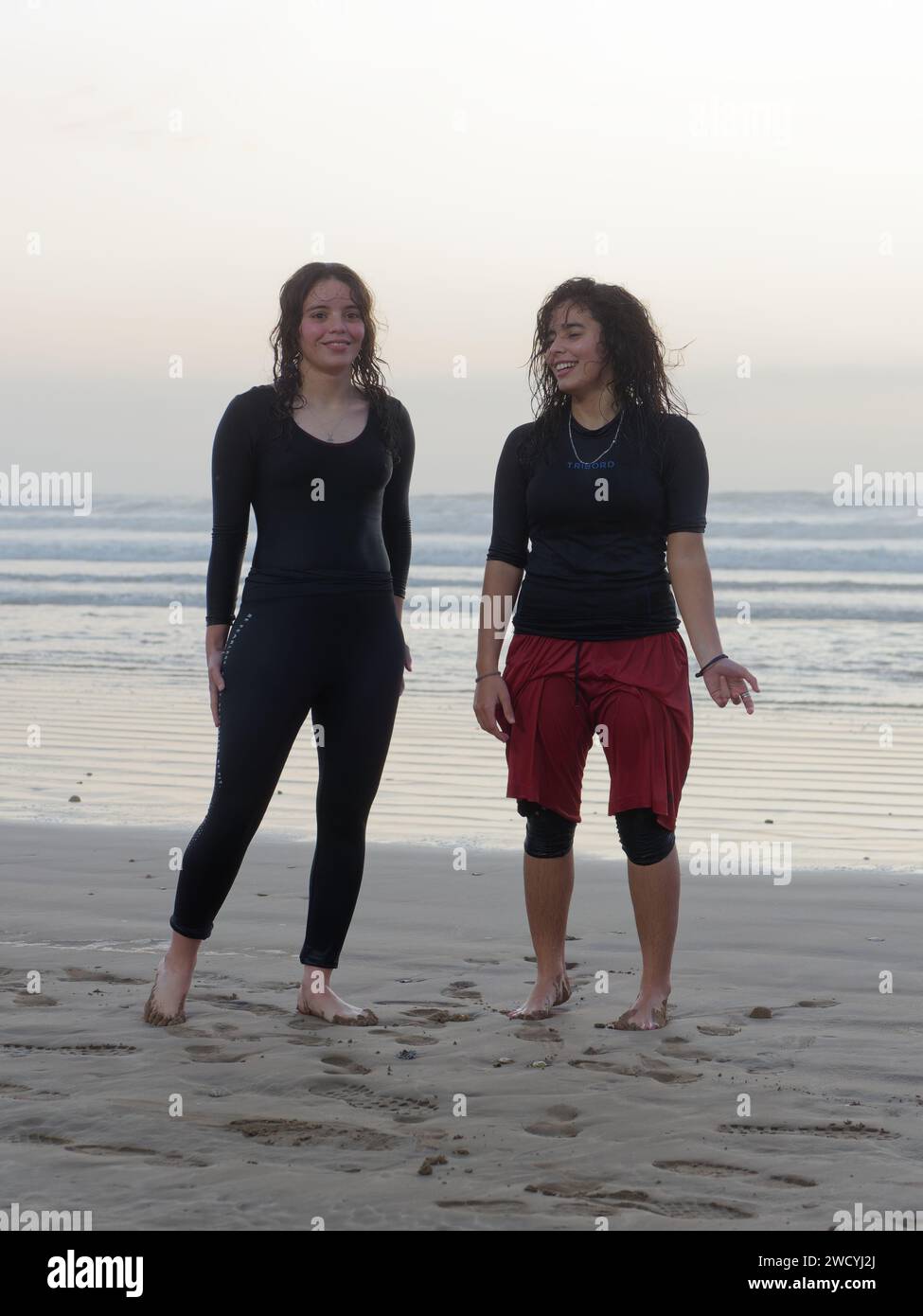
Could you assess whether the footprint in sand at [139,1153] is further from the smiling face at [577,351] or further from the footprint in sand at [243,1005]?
the smiling face at [577,351]

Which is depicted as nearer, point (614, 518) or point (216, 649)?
point (614, 518)

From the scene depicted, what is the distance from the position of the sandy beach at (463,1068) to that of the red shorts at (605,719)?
60cm

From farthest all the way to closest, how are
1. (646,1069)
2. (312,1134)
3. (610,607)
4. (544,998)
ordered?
(544,998), (610,607), (646,1069), (312,1134)

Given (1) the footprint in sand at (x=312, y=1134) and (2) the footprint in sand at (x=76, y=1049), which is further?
(2) the footprint in sand at (x=76, y=1049)

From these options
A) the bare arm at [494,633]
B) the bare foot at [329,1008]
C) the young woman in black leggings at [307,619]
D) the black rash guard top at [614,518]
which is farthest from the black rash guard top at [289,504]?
the bare foot at [329,1008]

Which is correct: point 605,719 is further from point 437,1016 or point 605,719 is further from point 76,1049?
point 76,1049

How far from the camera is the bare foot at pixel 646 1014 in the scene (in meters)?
3.75

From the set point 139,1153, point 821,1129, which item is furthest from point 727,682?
point 139,1153

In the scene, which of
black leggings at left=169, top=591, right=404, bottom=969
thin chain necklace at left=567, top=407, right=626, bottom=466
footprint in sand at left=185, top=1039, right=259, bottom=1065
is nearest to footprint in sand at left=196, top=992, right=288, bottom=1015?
black leggings at left=169, top=591, right=404, bottom=969

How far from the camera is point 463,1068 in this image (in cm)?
346

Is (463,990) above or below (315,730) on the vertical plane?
below

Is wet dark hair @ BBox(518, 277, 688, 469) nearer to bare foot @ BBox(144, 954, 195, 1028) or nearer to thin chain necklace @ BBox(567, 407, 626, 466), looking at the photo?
thin chain necklace @ BBox(567, 407, 626, 466)

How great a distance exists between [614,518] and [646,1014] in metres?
1.27
